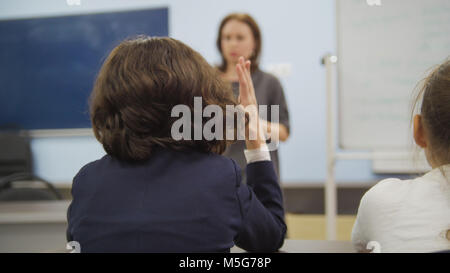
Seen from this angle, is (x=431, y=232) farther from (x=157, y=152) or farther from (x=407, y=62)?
(x=407, y=62)

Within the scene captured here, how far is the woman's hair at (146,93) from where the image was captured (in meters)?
0.63

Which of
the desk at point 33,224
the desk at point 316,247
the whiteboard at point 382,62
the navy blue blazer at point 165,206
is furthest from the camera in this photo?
the whiteboard at point 382,62

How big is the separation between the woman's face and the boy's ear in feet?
3.23

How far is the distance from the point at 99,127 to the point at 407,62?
5.38 ft

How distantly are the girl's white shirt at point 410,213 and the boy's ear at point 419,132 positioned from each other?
0.26 feet

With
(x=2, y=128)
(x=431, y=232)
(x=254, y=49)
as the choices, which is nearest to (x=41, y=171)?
(x=2, y=128)

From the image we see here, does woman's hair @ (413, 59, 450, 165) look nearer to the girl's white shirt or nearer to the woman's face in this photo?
the girl's white shirt

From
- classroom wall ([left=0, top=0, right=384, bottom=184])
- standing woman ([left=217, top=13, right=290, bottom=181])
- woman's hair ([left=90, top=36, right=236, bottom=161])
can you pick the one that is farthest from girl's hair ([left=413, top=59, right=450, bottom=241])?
classroom wall ([left=0, top=0, right=384, bottom=184])

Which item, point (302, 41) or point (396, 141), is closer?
point (396, 141)

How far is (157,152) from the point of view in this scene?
0.64 m

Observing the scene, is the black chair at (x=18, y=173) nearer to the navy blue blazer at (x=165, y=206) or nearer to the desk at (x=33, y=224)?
the desk at (x=33, y=224)
